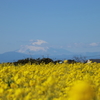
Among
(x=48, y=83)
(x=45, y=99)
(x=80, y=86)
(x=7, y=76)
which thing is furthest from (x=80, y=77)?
(x=80, y=86)

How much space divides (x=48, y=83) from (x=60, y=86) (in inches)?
42.7

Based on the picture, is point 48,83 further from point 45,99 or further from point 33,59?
point 33,59

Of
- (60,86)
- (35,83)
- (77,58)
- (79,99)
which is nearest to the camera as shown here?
(79,99)

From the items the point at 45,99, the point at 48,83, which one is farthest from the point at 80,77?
the point at 45,99

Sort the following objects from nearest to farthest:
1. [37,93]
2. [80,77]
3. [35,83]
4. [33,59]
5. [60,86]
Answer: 1. [37,93]
2. [35,83]
3. [60,86]
4. [80,77]
5. [33,59]

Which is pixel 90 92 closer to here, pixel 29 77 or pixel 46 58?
pixel 29 77

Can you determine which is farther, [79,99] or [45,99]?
[45,99]

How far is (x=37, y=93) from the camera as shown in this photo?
3.86 m

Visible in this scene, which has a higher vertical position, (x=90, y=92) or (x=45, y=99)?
(x=90, y=92)

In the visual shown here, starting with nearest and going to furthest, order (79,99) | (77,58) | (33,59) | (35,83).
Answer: (79,99), (35,83), (33,59), (77,58)

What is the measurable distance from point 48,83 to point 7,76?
2517 millimetres

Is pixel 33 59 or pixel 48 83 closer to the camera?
pixel 48 83

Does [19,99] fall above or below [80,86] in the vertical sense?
below

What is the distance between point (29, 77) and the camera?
18.5 feet
